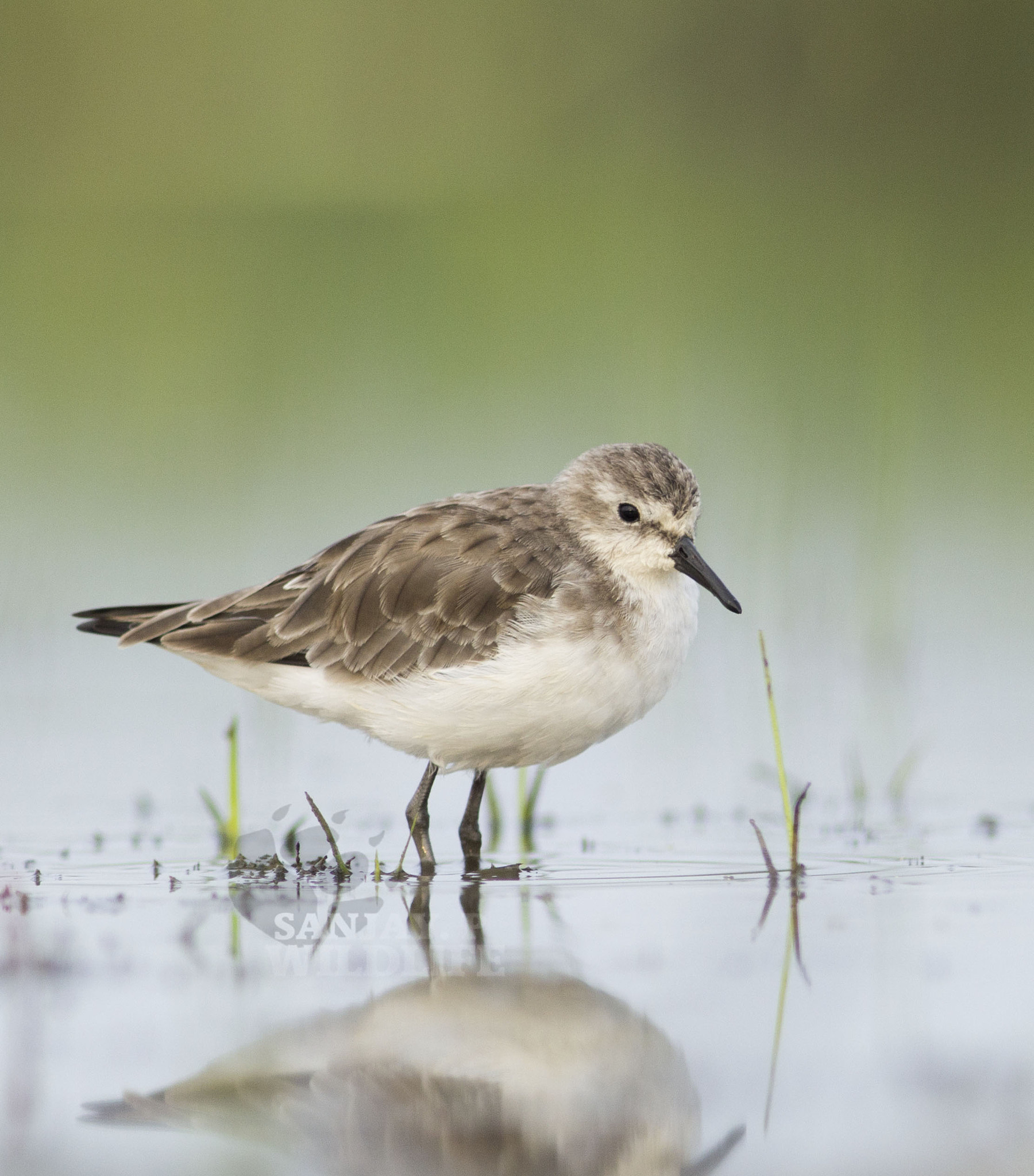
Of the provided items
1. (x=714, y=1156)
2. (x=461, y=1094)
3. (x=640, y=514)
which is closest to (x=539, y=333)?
(x=640, y=514)

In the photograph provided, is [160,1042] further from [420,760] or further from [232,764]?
[420,760]

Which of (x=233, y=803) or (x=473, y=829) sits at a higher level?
(x=233, y=803)

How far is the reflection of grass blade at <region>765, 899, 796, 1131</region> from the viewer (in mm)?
3514

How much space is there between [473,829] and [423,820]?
206 mm

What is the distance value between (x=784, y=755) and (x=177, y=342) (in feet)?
25.1

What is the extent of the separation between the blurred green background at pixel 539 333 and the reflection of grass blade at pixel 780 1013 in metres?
2.31

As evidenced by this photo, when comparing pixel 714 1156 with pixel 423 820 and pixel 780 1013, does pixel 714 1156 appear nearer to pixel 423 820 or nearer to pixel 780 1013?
pixel 780 1013

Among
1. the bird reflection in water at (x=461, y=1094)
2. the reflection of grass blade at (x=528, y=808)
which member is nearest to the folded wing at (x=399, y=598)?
the reflection of grass blade at (x=528, y=808)

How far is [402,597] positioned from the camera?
661 cm

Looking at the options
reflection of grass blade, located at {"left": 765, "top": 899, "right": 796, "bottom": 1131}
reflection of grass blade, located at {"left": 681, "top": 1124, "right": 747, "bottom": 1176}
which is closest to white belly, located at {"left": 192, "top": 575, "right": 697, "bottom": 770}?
reflection of grass blade, located at {"left": 765, "top": 899, "right": 796, "bottom": 1131}

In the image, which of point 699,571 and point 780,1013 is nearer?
point 780,1013

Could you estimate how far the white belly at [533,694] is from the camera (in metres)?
6.12

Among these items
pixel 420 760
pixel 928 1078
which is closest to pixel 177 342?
pixel 420 760

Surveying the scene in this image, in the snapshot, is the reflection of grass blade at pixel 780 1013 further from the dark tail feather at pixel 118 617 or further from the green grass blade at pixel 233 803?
the dark tail feather at pixel 118 617
